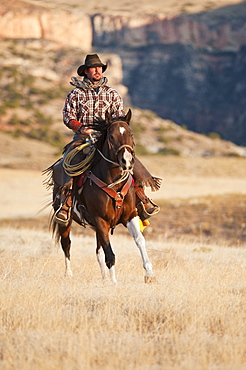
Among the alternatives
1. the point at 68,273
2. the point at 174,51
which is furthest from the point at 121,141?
the point at 174,51

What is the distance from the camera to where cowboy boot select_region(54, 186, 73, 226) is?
35.6 feet

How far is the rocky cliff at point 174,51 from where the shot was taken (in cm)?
17950

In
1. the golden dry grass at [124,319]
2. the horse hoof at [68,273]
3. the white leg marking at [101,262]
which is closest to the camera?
the golden dry grass at [124,319]

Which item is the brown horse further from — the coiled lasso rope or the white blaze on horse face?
the white blaze on horse face

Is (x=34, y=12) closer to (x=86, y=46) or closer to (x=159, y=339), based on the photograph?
(x=86, y=46)

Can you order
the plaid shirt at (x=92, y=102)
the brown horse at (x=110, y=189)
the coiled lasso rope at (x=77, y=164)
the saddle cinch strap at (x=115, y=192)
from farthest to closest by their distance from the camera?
the plaid shirt at (x=92, y=102), the coiled lasso rope at (x=77, y=164), the saddle cinch strap at (x=115, y=192), the brown horse at (x=110, y=189)

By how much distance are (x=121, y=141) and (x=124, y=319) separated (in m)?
2.81

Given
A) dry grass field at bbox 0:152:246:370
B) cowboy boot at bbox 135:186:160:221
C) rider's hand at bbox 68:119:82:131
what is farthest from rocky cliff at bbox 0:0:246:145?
rider's hand at bbox 68:119:82:131

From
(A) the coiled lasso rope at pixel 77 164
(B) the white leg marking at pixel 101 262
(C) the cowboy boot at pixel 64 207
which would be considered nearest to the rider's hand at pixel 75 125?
(A) the coiled lasso rope at pixel 77 164

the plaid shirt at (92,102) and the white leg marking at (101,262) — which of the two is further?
the white leg marking at (101,262)

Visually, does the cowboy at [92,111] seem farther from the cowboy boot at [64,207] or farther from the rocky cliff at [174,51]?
the rocky cliff at [174,51]

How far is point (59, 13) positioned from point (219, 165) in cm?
12872

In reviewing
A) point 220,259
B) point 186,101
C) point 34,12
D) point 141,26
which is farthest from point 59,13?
point 220,259

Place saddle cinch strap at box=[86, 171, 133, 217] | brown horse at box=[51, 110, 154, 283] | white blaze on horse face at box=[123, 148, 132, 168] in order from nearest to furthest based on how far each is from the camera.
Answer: white blaze on horse face at box=[123, 148, 132, 168] → brown horse at box=[51, 110, 154, 283] → saddle cinch strap at box=[86, 171, 133, 217]
